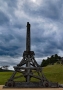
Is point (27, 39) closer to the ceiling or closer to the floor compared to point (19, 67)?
closer to the ceiling

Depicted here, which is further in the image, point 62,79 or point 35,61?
point 62,79

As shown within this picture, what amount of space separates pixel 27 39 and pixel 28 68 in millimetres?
3810

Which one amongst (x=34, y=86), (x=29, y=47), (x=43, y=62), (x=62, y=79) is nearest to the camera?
(x=34, y=86)

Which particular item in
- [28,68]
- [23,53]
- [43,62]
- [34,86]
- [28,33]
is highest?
[43,62]

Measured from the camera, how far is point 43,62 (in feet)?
377

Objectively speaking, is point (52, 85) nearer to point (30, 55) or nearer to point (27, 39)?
point (30, 55)

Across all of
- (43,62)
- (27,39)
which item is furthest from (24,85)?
(43,62)

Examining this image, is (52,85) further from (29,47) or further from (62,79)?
(62,79)

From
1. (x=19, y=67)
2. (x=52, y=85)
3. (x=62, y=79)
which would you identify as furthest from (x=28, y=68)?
(x=62, y=79)

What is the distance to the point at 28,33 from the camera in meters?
30.5

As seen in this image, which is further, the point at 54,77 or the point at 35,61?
the point at 54,77

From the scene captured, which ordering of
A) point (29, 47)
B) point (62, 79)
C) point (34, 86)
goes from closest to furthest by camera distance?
point (34, 86) → point (29, 47) → point (62, 79)

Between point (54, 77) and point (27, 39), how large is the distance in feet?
64.4

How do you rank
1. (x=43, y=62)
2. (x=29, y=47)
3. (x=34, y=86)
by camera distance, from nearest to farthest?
(x=34, y=86) < (x=29, y=47) < (x=43, y=62)
